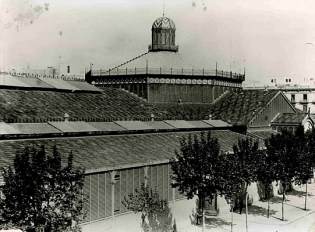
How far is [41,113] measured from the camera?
35438 millimetres

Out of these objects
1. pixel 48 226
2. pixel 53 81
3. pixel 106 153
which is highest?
pixel 53 81

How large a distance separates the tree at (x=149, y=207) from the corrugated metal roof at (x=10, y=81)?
1590 cm

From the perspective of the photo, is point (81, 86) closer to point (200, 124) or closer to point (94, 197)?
point (200, 124)

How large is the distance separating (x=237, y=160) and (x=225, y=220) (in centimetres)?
637

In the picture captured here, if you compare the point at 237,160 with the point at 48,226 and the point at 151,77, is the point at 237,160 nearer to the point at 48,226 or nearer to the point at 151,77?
the point at 48,226

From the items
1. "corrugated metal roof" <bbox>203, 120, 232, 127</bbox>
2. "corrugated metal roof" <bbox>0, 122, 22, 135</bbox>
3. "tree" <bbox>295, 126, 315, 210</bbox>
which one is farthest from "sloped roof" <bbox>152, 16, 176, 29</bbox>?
"corrugated metal roof" <bbox>0, 122, 22, 135</bbox>

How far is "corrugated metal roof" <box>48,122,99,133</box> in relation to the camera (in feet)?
108

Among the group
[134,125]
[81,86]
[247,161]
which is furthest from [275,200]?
[81,86]

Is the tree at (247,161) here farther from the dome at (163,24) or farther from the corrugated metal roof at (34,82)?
the dome at (163,24)

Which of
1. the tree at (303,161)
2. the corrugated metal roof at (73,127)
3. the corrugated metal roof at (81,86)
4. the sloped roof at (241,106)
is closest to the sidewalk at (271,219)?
the tree at (303,161)

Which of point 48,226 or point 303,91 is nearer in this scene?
point 48,226

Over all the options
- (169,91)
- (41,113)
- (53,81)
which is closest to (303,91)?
(169,91)

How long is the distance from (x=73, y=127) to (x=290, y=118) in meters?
31.3

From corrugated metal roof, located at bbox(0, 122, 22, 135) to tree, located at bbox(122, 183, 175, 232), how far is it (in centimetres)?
864
